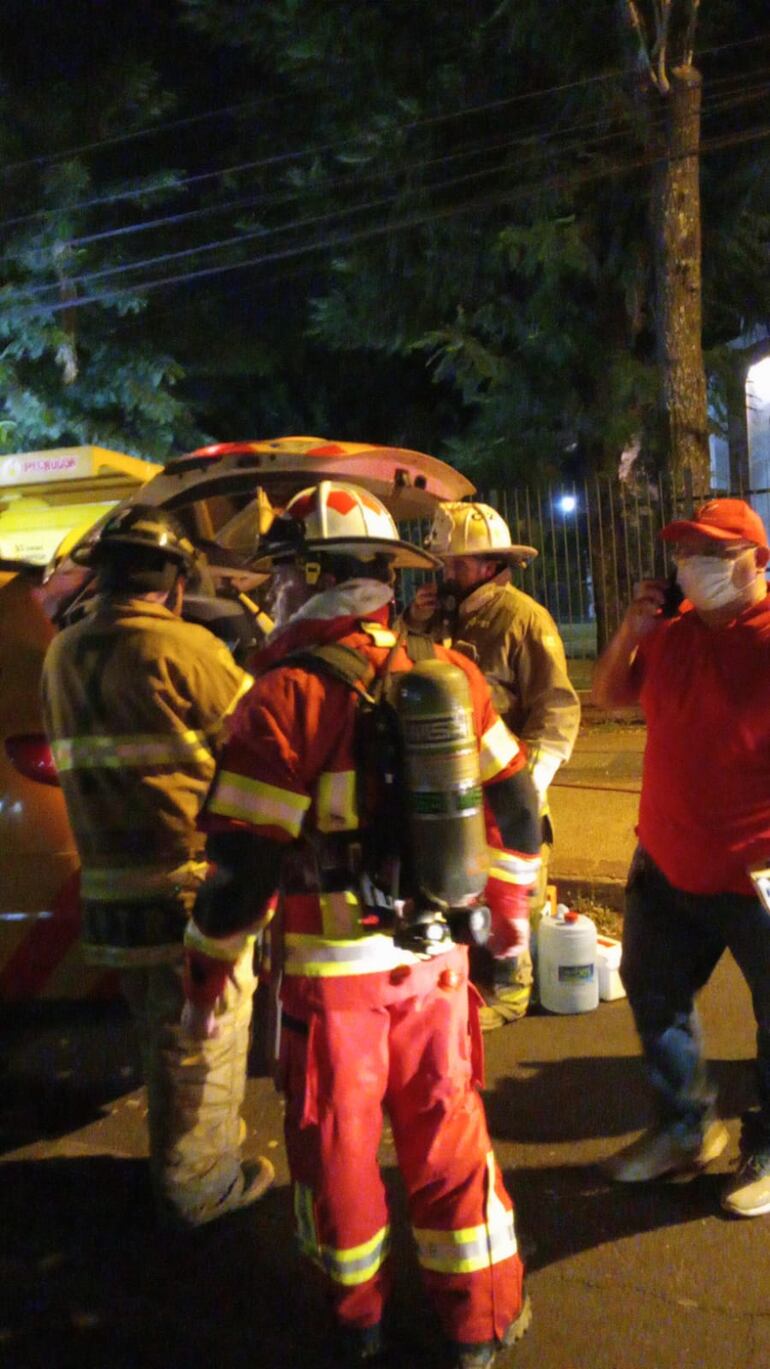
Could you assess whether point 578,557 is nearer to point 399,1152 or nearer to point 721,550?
point 721,550

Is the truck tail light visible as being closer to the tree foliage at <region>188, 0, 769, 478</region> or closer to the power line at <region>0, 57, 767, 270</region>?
the tree foliage at <region>188, 0, 769, 478</region>

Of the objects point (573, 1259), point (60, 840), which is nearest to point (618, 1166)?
point (573, 1259)

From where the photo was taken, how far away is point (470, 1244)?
7.52 ft

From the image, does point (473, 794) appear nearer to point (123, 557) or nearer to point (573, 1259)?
point (123, 557)

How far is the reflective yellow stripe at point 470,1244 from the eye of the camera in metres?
2.29

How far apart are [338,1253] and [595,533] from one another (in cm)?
968

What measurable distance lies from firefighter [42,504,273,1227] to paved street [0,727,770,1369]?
0.23 m

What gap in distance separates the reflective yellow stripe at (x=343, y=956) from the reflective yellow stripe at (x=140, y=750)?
31.2 inches

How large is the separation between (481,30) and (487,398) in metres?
4.13

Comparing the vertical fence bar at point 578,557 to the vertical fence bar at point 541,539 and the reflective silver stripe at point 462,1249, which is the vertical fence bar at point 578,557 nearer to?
the vertical fence bar at point 541,539

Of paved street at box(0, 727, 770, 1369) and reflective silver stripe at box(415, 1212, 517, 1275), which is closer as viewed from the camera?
reflective silver stripe at box(415, 1212, 517, 1275)

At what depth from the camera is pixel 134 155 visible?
52.2 ft

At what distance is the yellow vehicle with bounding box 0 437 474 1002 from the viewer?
3.71m

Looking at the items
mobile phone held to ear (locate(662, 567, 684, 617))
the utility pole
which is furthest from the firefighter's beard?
the utility pole
